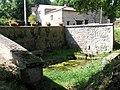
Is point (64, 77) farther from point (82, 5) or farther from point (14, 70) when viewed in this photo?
point (82, 5)

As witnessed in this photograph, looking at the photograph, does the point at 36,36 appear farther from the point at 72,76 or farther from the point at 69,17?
the point at 69,17

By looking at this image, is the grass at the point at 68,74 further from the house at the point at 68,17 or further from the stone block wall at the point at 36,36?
the house at the point at 68,17

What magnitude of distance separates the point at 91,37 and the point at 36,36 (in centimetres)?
433

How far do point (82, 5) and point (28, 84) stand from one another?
5.17m

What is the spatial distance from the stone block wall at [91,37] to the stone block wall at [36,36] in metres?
0.89

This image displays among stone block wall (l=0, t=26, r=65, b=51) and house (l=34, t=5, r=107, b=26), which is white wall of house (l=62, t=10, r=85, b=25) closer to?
house (l=34, t=5, r=107, b=26)

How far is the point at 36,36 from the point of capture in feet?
52.9

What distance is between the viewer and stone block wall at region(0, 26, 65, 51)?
1440cm

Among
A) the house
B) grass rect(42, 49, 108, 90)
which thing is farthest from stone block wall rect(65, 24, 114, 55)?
A: the house

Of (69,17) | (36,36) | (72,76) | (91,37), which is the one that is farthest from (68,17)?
(72,76)

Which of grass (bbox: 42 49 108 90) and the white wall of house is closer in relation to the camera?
grass (bbox: 42 49 108 90)

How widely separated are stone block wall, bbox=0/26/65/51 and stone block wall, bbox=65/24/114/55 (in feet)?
2.92

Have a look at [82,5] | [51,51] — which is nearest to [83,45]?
[51,51]

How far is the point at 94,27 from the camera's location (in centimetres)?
1700
